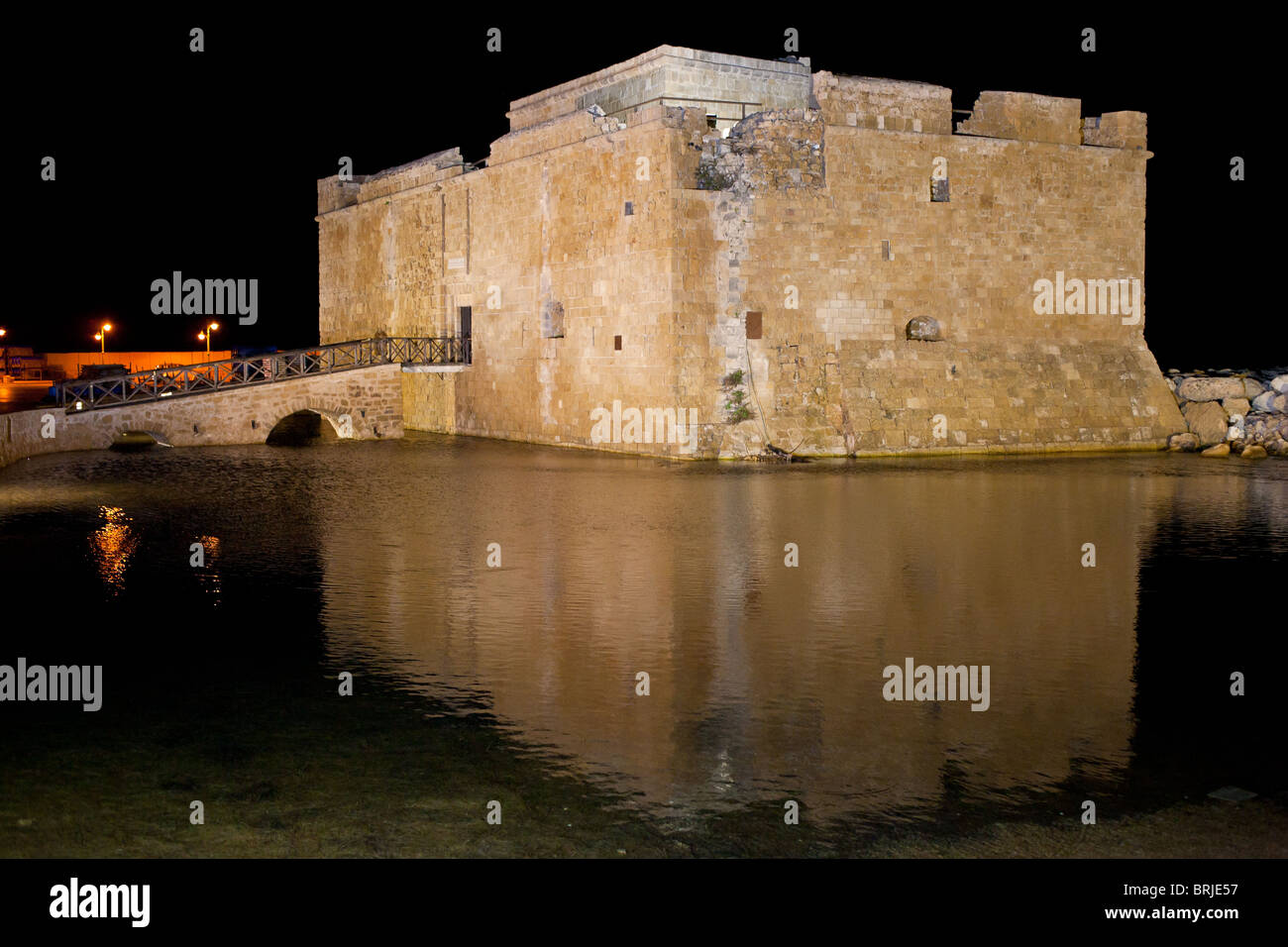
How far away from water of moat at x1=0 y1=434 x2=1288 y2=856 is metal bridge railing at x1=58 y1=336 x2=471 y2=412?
8801 mm

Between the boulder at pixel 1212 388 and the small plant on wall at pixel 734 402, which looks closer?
the small plant on wall at pixel 734 402

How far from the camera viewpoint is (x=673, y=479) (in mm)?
17344

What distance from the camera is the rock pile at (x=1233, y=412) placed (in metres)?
22.2

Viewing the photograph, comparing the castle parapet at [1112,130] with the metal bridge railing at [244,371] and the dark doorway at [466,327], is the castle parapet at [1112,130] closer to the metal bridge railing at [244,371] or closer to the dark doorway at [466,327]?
the dark doorway at [466,327]

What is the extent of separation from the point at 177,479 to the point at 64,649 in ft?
33.8

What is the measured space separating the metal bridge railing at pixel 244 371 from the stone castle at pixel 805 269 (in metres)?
1.32

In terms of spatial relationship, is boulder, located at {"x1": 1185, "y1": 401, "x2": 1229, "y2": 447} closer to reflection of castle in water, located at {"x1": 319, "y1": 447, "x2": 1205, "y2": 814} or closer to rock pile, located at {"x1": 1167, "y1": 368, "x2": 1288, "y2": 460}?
rock pile, located at {"x1": 1167, "y1": 368, "x2": 1288, "y2": 460}

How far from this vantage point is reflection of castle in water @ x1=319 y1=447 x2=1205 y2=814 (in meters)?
5.81

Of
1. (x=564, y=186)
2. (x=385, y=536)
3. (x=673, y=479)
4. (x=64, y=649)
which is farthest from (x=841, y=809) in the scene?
(x=564, y=186)

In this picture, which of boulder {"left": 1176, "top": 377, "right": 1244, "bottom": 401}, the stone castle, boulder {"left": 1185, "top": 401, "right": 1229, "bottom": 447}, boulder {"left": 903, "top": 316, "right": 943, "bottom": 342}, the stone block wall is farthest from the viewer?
boulder {"left": 1176, "top": 377, "right": 1244, "bottom": 401}

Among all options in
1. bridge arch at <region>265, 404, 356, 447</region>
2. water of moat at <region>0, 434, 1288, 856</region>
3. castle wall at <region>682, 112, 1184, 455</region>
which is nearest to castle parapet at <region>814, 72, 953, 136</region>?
castle wall at <region>682, 112, 1184, 455</region>

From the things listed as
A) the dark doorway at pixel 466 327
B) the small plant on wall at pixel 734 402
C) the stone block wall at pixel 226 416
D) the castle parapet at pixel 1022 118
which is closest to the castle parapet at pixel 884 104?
the castle parapet at pixel 1022 118

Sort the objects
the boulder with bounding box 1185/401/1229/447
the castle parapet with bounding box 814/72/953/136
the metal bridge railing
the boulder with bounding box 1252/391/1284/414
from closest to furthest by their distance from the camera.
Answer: the castle parapet with bounding box 814/72/953/136 → the boulder with bounding box 1252/391/1284/414 → the metal bridge railing → the boulder with bounding box 1185/401/1229/447

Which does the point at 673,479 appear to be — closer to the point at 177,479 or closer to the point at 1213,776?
the point at 177,479
